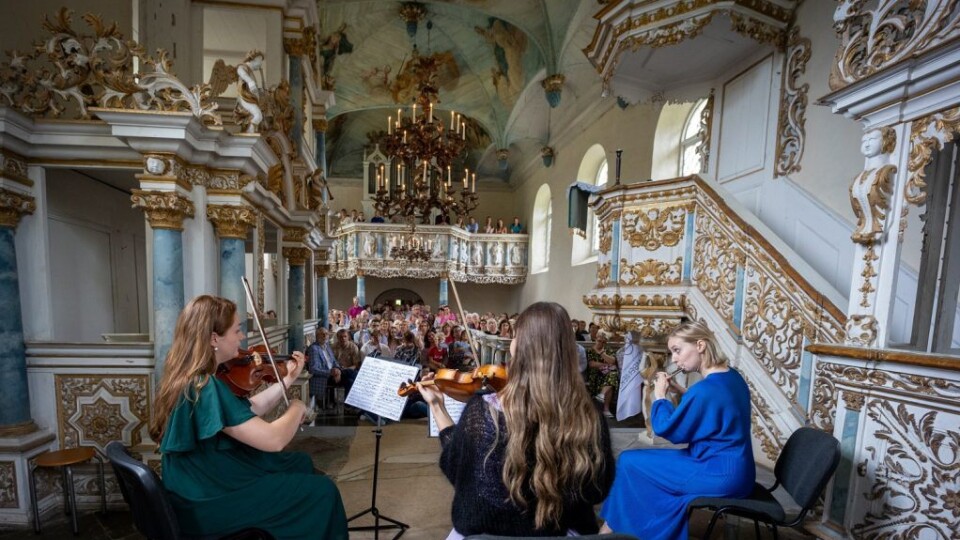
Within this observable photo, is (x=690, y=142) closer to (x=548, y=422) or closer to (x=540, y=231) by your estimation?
(x=540, y=231)

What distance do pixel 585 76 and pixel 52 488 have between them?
12204mm

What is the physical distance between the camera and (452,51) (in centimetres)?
1364

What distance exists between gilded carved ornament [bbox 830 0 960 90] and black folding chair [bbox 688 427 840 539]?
Result: 6.60 feet

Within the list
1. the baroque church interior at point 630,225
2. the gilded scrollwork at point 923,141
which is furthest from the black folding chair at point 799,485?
the gilded scrollwork at point 923,141

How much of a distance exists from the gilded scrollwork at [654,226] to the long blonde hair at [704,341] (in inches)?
82.7

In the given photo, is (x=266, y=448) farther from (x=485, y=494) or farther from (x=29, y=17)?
(x=29, y=17)

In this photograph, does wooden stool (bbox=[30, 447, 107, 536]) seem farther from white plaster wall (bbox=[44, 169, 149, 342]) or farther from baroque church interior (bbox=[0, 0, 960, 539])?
white plaster wall (bbox=[44, 169, 149, 342])

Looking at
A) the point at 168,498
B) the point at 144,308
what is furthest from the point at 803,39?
the point at 144,308

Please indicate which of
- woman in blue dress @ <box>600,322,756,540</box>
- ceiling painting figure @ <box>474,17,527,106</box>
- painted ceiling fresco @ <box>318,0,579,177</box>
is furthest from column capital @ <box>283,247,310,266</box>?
ceiling painting figure @ <box>474,17,527,106</box>

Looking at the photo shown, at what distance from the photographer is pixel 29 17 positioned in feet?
12.2

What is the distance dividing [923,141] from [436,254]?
48.3 ft

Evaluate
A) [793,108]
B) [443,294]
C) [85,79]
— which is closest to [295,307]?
[85,79]

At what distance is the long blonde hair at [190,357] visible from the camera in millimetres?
1863

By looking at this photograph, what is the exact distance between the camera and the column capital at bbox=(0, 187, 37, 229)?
300 cm
